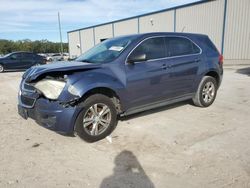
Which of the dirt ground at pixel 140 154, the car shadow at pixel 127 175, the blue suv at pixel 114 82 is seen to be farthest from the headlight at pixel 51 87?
the car shadow at pixel 127 175

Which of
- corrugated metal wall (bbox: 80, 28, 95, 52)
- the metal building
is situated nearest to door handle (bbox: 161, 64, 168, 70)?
the metal building

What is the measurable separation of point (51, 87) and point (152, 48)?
2208mm

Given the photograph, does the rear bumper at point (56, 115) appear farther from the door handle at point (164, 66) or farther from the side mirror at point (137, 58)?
the door handle at point (164, 66)

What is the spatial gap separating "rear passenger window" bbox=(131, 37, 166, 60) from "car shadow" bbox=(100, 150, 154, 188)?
81.9 inches

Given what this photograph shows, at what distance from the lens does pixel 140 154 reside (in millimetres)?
3631

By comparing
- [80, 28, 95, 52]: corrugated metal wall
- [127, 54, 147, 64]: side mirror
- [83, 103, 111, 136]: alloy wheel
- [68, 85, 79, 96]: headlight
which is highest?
[80, 28, 95, 52]: corrugated metal wall

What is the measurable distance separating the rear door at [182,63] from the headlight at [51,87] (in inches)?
93.7

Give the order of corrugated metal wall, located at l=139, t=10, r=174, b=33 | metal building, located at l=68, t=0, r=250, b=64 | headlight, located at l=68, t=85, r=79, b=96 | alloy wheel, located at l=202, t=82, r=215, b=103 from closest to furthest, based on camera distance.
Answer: headlight, located at l=68, t=85, r=79, b=96 → alloy wheel, located at l=202, t=82, r=215, b=103 → metal building, located at l=68, t=0, r=250, b=64 → corrugated metal wall, located at l=139, t=10, r=174, b=33

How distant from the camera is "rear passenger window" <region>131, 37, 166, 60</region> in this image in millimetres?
4715

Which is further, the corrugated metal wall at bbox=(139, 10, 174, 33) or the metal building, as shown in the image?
the corrugated metal wall at bbox=(139, 10, 174, 33)

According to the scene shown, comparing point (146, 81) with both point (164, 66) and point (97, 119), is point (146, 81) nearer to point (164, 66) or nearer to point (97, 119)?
point (164, 66)

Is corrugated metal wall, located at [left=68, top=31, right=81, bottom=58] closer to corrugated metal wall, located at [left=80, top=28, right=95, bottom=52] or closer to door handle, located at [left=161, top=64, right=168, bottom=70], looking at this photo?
corrugated metal wall, located at [left=80, top=28, right=95, bottom=52]

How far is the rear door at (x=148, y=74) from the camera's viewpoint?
4.49 meters

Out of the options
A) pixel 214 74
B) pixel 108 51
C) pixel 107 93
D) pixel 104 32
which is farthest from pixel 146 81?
pixel 104 32
